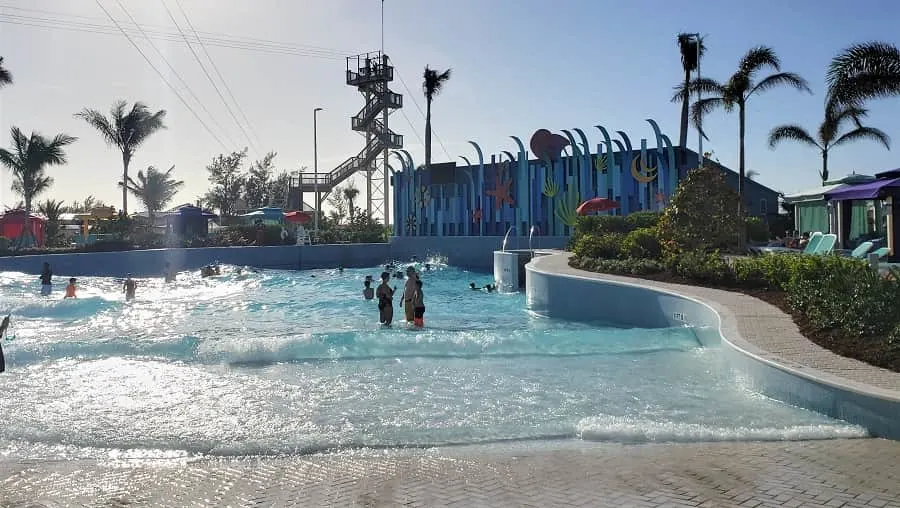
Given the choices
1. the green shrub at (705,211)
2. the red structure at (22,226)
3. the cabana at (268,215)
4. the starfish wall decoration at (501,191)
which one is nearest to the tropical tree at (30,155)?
the red structure at (22,226)

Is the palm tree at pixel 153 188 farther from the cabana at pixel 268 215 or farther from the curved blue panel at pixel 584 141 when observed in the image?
the curved blue panel at pixel 584 141

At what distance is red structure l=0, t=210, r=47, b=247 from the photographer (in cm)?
3824

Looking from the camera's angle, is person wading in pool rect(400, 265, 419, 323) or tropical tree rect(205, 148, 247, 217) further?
tropical tree rect(205, 148, 247, 217)

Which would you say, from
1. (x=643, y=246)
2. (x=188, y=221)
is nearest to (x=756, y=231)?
(x=643, y=246)

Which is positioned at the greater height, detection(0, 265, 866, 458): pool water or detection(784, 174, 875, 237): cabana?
detection(784, 174, 875, 237): cabana

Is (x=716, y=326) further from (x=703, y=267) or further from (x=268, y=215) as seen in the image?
(x=268, y=215)

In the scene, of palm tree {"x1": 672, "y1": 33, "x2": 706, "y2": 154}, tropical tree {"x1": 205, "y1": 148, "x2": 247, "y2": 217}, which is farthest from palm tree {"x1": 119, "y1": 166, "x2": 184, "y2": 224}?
palm tree {"x1": 672, "y1": 33, "x2": 706, "y2": 154}

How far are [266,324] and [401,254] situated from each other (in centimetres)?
2470

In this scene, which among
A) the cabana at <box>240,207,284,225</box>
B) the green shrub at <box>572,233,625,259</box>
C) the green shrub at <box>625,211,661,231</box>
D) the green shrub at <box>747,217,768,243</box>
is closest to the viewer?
the green shrub at <box>572,233,625,259</box>

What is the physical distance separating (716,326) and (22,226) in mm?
39611

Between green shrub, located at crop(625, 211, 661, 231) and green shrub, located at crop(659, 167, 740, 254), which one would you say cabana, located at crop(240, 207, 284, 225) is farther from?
green shrub, located at crop(659, 167, 740, 254)

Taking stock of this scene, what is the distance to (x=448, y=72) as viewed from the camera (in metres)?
51.9

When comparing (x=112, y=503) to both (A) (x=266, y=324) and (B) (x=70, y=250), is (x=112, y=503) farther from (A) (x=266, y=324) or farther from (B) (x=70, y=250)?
(B) (x=70, y=250)

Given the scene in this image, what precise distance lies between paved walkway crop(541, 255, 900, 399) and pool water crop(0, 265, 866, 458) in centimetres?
56
